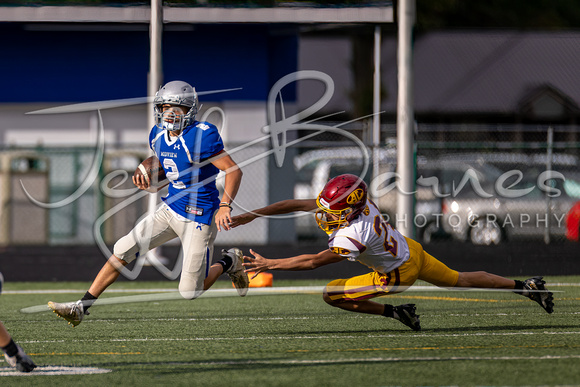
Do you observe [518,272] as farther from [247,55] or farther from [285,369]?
[285,369]

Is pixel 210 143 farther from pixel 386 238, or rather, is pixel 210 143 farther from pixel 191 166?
pixel 386 238

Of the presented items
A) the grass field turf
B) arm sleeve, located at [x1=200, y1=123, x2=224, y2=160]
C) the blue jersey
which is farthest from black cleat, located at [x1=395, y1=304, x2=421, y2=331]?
arm sleeve, located at [x1=200, y1=123, x2=224, y2=160]

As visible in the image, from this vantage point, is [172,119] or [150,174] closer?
[172,119]

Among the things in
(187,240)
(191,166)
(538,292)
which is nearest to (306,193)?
(538,292)

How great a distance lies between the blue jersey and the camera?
7836 mm

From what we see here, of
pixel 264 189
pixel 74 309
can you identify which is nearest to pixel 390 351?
pixel 74 309

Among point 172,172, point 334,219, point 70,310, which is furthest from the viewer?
point 172,172

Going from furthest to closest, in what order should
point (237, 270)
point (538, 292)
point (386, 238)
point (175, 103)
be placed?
point (237, 270) → point (538, 292) → point (175, 103) → point (386, 238)

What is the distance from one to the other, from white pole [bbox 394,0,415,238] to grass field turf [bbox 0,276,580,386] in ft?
8.01

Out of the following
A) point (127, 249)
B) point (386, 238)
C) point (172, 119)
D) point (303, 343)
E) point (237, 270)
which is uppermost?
point (172, 119)

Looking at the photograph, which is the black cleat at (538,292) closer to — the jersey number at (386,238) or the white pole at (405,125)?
the jersey number at (386,238)

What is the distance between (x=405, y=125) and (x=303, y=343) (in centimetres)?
651

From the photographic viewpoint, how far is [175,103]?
25.7ft

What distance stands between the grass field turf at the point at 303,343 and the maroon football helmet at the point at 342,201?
0.97 m
